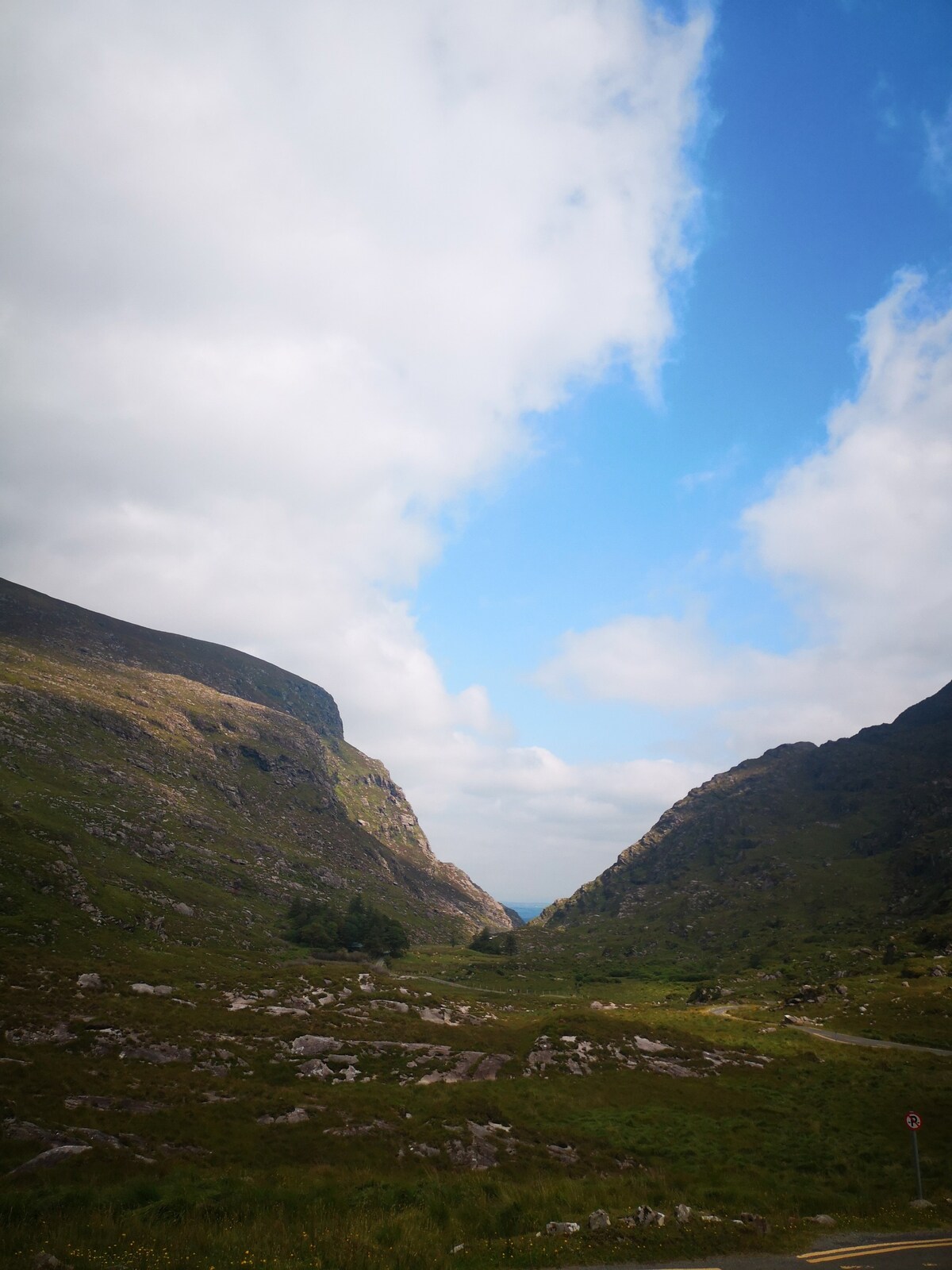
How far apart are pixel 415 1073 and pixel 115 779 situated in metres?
122

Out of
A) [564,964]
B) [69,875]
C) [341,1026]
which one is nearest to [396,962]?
[564,964]

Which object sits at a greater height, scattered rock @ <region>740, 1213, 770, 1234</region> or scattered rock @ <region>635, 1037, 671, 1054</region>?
scattered rock @ <region>740, 1213, 770, 1234</region>

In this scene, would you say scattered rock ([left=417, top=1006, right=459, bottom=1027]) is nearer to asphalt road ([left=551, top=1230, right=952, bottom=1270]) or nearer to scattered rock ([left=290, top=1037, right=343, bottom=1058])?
scattered rock ([left=290, top=1037, right=343, bottom=1058])

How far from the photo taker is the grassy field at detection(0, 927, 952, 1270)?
19391mm

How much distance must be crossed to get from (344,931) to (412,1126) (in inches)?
3750

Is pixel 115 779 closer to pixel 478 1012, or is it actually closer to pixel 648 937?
pixel 478 1012

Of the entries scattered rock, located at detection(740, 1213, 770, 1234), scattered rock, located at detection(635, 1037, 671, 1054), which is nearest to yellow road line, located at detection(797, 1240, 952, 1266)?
scattered rock, located at detection(740, 1213, 770, 1234)

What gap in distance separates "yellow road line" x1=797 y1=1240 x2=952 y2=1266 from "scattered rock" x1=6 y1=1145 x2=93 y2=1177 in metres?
27.8

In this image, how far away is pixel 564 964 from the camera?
145 metres

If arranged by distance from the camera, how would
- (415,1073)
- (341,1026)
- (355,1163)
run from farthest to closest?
1. (341,1026)
2. (415,1073)
3. (355,1163)

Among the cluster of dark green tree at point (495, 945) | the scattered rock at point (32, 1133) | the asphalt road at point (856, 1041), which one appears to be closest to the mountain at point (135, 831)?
the cluster of dark green tree at point (495, 945)

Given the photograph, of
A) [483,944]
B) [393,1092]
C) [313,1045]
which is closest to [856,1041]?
[393,1092]

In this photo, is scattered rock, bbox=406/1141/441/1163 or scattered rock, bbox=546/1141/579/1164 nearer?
scattered rock, bbox=406/1141/441/1163

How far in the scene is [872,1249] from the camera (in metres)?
20.7
